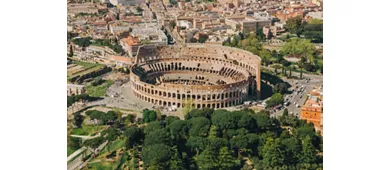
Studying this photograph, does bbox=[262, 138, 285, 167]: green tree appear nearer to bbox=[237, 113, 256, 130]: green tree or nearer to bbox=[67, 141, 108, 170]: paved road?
bbox=[237, 113, 256, 130]: green tree

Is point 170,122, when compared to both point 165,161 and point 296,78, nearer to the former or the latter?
point 165,161

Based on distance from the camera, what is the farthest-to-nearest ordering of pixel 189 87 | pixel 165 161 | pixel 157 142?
pixel 189 87 → pixel 157 142 → pixel 165 161

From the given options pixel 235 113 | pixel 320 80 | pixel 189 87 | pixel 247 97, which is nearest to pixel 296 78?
pixel 320 80

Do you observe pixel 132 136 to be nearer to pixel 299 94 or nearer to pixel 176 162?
pixel 176 162

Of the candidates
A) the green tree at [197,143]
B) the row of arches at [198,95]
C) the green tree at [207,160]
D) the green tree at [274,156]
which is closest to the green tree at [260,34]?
the row of arches at [198,95]

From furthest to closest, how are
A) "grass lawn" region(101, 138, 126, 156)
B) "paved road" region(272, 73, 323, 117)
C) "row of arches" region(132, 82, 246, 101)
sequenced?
1. "row of arches" region(132, 82, 246, 101)
2. "paved road" region(272, 73, 323, 117)
3. "grass lawn" region(101, 138, 126, 156)

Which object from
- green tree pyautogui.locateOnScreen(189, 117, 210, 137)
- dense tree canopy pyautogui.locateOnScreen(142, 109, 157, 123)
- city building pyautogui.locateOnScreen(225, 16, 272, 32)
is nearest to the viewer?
green tree pyautogui.locateOnScreen(189, 117, 210, 137)

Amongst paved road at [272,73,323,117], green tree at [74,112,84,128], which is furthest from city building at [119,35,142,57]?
green tree at [74,112,84,128]
